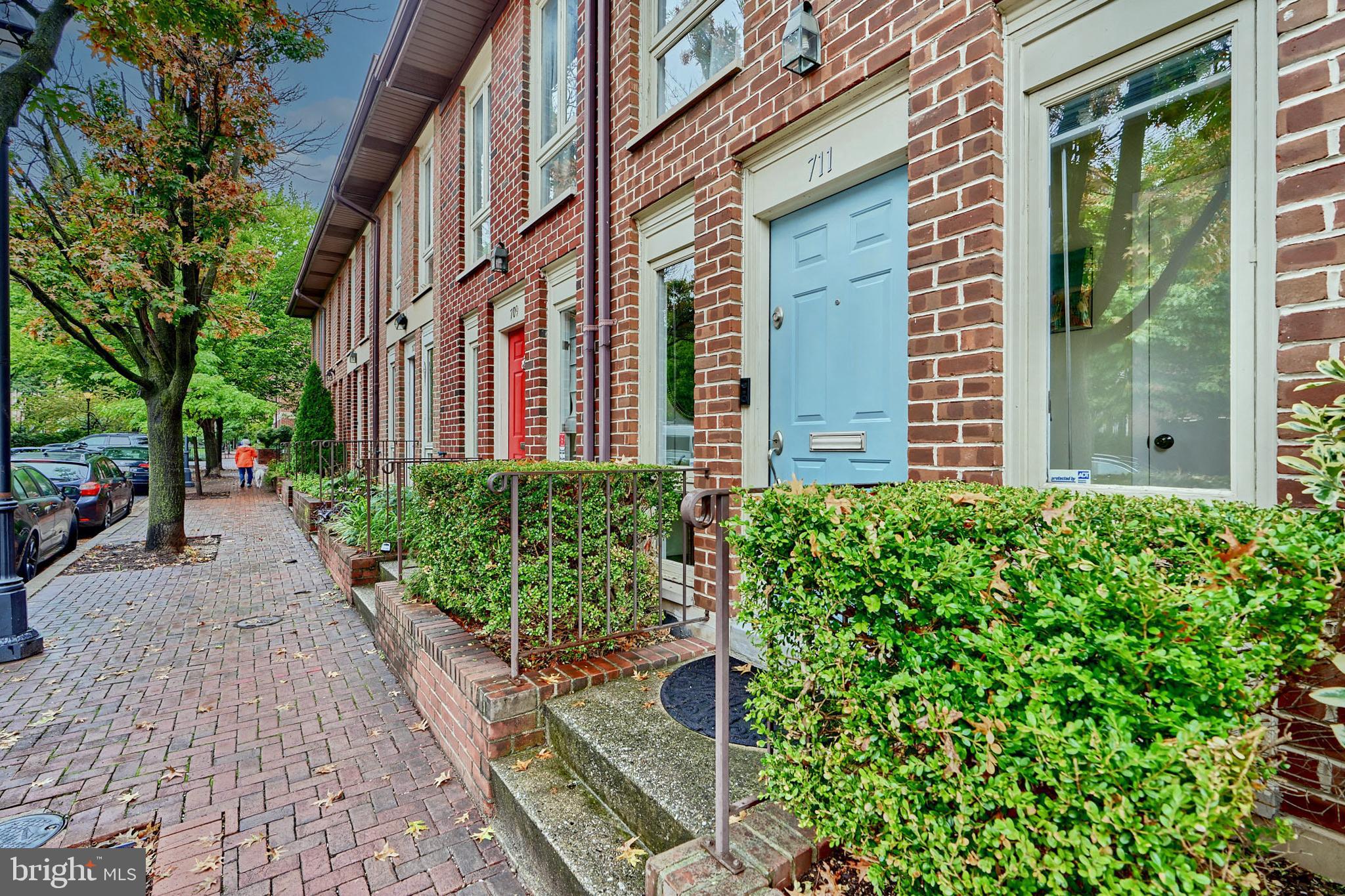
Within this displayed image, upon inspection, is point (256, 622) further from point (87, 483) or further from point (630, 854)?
point (87, 483)

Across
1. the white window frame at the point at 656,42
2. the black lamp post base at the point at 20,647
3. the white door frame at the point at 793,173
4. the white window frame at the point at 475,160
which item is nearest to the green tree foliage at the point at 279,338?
the white window frame at the point at 475,160

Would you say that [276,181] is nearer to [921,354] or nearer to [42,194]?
[42,194]

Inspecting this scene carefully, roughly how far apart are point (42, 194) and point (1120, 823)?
9.74 metres

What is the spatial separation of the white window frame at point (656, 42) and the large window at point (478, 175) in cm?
344

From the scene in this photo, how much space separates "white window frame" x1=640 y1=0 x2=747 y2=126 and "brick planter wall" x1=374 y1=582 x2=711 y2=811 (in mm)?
3316

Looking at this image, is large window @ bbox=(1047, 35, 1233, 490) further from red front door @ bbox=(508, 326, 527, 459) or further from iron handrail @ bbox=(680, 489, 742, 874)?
red front door @ bbox=(508, 326, 527, 459)

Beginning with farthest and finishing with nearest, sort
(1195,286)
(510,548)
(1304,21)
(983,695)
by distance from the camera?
(510,548)
(1195,286)
(1304,21)
(983,695)

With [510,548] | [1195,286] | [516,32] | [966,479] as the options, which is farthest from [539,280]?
[1195,286]

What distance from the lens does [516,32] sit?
6.47 m

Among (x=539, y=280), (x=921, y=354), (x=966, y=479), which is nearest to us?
(x=966, y=479)

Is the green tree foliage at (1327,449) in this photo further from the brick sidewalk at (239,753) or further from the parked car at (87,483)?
the parked car at (87,483)

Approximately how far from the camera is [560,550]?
3.12 metres

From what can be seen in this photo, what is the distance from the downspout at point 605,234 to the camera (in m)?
4.73

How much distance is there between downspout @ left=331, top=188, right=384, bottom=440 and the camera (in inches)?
492
